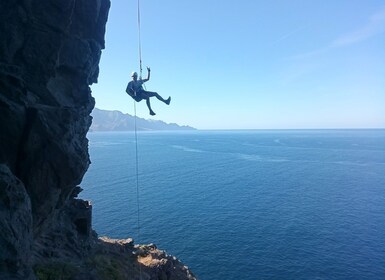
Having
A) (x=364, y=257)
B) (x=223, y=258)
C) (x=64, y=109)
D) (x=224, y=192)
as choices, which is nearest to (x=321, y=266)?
(x=364, y=257)

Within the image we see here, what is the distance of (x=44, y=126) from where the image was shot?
21.6 m

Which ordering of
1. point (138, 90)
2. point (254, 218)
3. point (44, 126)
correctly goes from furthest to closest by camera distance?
point (254, 218) → point (138, 90) → point (44, 126)

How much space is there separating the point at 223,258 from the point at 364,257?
25.5 metres

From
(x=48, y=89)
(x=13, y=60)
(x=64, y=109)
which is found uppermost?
(x=13, y=60)

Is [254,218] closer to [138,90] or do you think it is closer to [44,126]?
[138,90]

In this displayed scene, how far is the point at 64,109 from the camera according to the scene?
78.3 ft

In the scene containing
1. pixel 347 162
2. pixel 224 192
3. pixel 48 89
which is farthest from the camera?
pixel 347 162

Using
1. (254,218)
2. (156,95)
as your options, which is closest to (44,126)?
(156,95)

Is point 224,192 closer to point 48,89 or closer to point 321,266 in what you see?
point 321,266

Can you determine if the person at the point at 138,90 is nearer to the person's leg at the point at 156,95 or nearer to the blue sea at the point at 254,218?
the person's leg at the point at 156,95

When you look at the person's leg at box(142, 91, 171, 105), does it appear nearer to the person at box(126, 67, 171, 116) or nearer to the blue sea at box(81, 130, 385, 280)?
the person at box(126, 67, 171, 116)

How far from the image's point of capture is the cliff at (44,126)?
16922mm

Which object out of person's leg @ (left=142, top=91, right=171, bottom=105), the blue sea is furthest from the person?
the blue sea

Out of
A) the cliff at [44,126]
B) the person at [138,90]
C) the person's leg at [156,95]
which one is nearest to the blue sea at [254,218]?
the cliff at [44,126]
